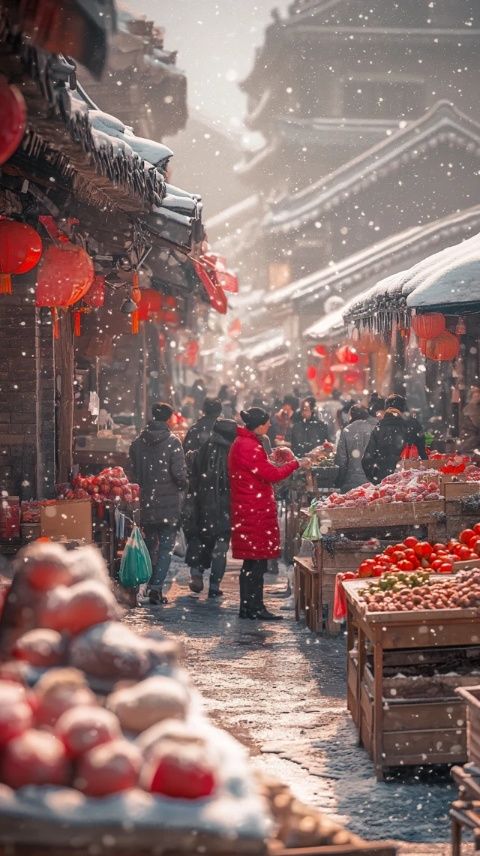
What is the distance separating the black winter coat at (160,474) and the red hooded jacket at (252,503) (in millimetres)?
1317

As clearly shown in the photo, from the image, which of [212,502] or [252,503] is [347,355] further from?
[252,503]

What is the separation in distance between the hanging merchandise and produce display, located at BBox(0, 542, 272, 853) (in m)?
5.57

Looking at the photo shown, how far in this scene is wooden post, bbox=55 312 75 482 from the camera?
12141 millimetres

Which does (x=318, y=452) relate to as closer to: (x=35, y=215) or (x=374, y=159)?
(x=35, y=215)

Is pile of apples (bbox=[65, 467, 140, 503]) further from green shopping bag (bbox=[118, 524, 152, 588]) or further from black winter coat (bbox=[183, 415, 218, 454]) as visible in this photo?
black winter coat (bbox=[183, 415, 218, 454])

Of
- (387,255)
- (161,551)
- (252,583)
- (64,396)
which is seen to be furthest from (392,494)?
(387,255)

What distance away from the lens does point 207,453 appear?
12.9 m

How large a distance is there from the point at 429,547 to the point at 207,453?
190 inches

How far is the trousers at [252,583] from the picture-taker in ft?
37.5

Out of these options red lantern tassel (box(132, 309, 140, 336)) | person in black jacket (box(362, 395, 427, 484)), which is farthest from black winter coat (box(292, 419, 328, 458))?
red lantern tassel (box(132, 309, 140, 336))

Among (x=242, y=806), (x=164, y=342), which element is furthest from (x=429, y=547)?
(x=164, y=342)

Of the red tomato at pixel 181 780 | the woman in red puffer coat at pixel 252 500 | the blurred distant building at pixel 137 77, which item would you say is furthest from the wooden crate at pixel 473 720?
the blurred distant building at pixel 137 77

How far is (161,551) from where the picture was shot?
497 inches

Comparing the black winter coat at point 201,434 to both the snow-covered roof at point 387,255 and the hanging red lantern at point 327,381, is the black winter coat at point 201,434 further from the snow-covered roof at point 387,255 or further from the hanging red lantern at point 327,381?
the snow-covered roof at point 387,255
